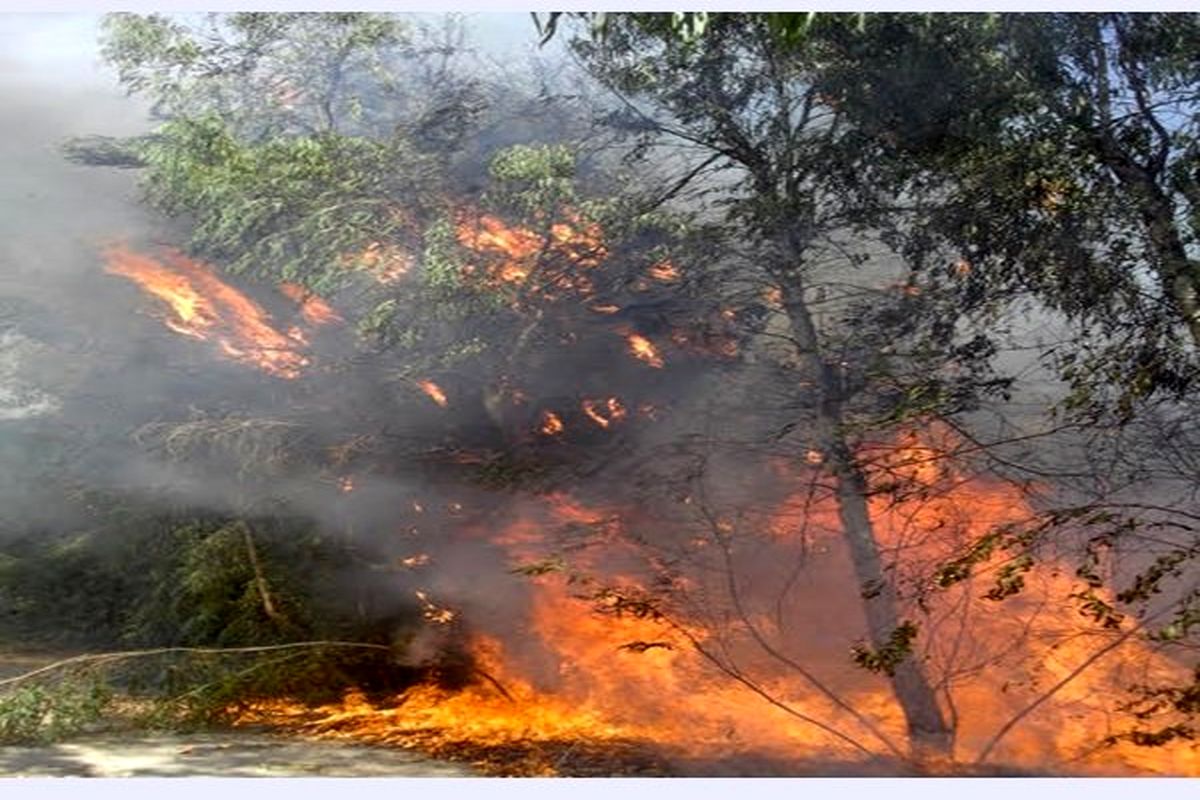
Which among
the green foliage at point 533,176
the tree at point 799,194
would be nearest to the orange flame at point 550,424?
the green foliage at point 533,176

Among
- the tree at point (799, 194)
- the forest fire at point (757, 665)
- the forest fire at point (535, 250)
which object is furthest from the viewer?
the forest fire at point (535, 250)

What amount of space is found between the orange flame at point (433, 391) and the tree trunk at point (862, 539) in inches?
50.4

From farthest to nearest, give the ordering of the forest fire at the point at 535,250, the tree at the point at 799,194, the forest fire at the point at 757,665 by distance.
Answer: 1. the forest fire at the point at 535,250
2. the tree at the point at 799,194
3. the forest fire at the point at 757,665

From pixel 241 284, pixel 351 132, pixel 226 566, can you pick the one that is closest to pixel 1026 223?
pixel 351 132

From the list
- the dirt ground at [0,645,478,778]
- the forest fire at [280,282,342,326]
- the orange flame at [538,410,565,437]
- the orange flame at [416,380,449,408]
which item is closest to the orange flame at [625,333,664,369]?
the orange flame at [538,410,565,437]

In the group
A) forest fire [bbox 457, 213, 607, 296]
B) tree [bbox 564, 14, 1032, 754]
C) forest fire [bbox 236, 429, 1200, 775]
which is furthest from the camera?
forest fire [bbox 457, 213, 607, 296]

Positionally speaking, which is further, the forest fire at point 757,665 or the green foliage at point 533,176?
the green foliage at point 533,176

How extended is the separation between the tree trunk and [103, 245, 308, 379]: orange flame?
6.03ft

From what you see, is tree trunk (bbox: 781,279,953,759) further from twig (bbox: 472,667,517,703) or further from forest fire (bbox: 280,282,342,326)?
forest fire (bbox: 280,282,342,326)

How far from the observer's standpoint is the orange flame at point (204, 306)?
4.12 m

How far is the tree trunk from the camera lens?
392cm

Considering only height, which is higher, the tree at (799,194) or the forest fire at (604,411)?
the tree at (799,194)

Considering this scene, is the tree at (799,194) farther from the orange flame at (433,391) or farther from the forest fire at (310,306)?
the forest fire at (310,306)

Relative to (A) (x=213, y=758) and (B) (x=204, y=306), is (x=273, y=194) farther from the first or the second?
(A) (x=213, y=758)
